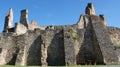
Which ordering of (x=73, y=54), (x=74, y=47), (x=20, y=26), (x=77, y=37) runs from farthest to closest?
(x=20, y=26) → (x=77, y=37) → (x=74, y=47) → (x=73, y=54)

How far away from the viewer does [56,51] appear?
23.0 metres

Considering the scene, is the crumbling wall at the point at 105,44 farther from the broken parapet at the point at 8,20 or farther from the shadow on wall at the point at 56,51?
the broken parapet at the point at 8,20

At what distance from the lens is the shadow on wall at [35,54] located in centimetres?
2266

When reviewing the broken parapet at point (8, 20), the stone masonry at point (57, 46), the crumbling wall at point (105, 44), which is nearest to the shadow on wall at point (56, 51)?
the stone masonry at point (57, 46)

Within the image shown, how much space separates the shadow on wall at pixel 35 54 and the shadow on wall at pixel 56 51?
111 cm

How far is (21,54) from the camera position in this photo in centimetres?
2230

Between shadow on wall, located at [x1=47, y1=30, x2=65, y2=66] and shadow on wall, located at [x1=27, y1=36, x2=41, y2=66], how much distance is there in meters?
1.11

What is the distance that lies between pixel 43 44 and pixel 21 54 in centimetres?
258

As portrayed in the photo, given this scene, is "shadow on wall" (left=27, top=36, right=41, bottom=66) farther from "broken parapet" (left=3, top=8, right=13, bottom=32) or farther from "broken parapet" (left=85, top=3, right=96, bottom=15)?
"broken parapet" (left=3, top=8, right=13, bottom=32)

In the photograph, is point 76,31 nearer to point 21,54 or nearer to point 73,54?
point 73,54

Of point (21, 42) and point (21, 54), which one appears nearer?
point (21, 54)

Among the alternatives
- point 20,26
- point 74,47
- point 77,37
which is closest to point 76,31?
point 77,37

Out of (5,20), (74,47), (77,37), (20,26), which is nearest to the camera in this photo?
(74,47)

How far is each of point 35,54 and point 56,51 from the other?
232 centimetres
